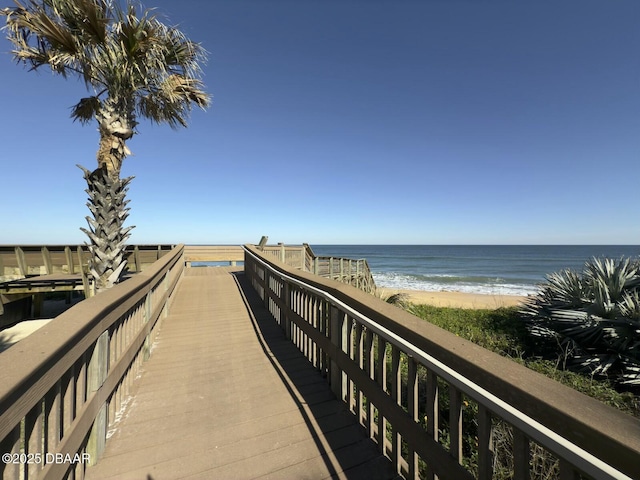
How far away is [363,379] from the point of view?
250 cm

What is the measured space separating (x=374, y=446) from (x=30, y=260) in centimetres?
1254

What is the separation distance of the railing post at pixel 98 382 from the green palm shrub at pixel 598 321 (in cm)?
606

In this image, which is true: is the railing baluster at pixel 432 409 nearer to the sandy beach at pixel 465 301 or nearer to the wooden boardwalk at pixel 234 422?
the wooden boardwalk at pixel 234 422

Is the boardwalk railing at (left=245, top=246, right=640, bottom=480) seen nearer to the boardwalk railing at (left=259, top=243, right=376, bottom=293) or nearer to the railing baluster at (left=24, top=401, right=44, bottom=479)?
the railing baluster at (left=24, top=401, right=44, bottom=479)

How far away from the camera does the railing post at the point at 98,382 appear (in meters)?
2.12

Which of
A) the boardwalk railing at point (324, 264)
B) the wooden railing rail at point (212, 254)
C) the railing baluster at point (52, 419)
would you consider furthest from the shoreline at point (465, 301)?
the railing baluster at point (52, 419)

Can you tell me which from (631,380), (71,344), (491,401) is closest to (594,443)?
(491,401)

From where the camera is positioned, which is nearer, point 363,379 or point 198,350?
point 363,379

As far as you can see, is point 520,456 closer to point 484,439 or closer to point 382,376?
point 484,439

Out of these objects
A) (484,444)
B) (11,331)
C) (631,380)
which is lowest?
(11,331)

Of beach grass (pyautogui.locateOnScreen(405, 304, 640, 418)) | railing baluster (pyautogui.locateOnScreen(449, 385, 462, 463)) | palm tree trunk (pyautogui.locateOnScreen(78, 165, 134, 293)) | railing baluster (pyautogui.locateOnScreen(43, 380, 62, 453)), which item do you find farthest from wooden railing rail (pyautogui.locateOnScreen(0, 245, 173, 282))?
railing baluster (pyautogui.locateOnScreen(449, 385, 462, 463))

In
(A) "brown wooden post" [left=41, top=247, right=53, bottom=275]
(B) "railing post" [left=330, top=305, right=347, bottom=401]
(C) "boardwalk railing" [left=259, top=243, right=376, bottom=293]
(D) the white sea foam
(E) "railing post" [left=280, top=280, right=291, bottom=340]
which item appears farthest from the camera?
(D) the white sea foam

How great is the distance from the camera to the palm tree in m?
5.67

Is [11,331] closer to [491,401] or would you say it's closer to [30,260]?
[30,260]
